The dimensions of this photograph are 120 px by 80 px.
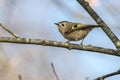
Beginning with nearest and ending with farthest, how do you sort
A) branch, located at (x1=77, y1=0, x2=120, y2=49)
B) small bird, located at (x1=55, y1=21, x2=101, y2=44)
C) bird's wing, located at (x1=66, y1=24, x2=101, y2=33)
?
branch, located at (x1=77, y1=0, x2=120, y2=49) → bird's wing, located at (x1=66, y1=24, x2=101, y2=33) → small bird, located at (x1=55, y1=21, x2=101, y2=44)

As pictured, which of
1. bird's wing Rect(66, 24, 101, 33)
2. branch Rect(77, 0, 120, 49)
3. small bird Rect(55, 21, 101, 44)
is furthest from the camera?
small bird Rect(55, 21, 101, 44)

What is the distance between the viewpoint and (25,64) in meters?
5.60

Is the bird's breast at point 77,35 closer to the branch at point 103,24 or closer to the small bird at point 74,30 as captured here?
the small bird at point 74,30

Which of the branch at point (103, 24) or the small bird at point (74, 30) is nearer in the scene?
the branch at point (103, 24)

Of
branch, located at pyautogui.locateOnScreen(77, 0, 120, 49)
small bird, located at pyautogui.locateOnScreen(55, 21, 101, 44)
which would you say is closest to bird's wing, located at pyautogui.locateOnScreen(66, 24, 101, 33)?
small bird, located at pyautogui.locateOnScreen(55, 21, 101, 44)

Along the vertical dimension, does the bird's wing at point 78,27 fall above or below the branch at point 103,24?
below

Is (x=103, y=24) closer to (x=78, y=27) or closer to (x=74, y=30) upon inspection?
(x=78, y=27)

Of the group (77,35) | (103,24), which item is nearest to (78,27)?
(77,35)

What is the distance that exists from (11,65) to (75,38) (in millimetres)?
2146

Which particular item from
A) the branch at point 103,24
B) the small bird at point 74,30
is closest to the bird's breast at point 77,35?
the small bird at point 74,30

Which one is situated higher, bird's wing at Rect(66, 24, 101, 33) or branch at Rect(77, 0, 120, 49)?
branch at Rect(77, 0, 120, 49)

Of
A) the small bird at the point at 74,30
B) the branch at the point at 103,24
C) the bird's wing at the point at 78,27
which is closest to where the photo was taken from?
the branch at the point at 103,24

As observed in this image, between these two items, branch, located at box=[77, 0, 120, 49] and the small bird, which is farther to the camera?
the small bird

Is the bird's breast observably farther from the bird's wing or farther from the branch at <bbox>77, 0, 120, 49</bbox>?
the branch at <bbox>77, 0, 120, 49</bbox>
